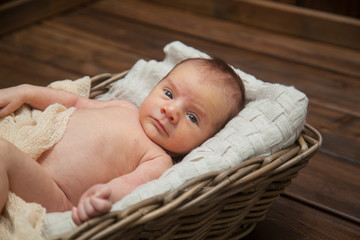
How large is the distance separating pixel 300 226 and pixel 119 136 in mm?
485

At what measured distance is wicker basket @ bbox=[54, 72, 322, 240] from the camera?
733 millimetres

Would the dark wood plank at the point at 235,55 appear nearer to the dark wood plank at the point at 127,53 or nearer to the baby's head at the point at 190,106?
the dark wood plank at the point at 127,53

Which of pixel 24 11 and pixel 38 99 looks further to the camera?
pixel 24 11

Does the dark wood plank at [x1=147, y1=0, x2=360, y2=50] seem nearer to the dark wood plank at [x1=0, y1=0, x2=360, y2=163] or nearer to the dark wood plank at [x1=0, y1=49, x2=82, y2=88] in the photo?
the dark wood plank at [x1=0, y1=0, x2=360, y2=163]

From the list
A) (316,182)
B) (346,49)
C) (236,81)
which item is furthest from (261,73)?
(236,81)

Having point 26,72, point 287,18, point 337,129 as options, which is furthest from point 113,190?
point 287,18

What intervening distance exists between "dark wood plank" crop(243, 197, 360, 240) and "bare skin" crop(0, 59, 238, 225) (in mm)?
268

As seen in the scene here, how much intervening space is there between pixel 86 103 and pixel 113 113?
113 millimetres

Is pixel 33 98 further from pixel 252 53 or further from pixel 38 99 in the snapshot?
pixel 252 53

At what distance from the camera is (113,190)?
869 millimetres

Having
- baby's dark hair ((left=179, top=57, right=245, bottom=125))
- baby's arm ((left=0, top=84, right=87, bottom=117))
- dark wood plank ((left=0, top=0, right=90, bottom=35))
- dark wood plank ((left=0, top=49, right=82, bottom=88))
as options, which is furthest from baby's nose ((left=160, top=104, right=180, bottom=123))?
dark wood plank ((left=0, top=0, right=90, bottom=35))

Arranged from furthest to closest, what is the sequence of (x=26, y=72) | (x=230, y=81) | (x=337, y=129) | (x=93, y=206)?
(x=26, y=72), (x=337, y=129), (x=230, y=81), (x=93, y=206)

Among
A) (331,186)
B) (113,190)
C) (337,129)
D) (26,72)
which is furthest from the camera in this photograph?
(26,72)

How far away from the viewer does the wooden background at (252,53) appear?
124cm
